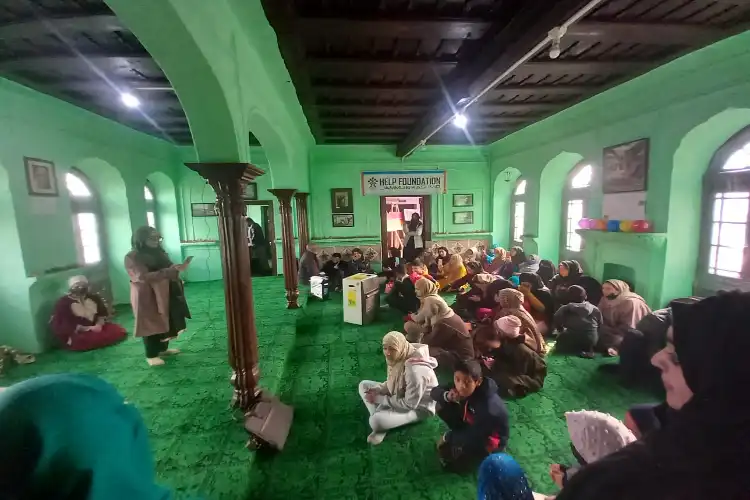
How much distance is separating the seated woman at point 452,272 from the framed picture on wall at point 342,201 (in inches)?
138

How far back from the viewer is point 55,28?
2.95 meters

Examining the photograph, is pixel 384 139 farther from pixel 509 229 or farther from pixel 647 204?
pixel 647 204

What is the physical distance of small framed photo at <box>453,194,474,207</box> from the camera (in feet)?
31.8

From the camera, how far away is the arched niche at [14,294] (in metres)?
4.55

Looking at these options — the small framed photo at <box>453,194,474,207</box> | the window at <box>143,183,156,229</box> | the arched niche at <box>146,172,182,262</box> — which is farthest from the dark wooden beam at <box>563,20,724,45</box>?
the window at <box>143,183,156,229</box>

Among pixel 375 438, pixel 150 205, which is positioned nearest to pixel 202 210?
pixel 150 205

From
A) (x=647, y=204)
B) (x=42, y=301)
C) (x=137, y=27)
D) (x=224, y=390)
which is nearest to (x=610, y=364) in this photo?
(x=647, y=204)

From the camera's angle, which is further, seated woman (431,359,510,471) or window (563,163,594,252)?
window (563,163,594,252)

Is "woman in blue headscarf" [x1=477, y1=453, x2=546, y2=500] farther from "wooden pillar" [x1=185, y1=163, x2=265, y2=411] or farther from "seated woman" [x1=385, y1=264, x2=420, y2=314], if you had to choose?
"seated woman" [x1=385, y1=264, x2=420, y2=314]

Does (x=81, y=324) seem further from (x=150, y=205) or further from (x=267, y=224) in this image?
(x=267, y=224)

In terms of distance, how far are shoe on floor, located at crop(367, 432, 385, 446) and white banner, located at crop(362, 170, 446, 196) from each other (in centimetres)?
652

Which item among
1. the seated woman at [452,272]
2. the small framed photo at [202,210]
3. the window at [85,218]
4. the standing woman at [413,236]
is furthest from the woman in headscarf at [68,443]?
the small framed photo at [202,210]

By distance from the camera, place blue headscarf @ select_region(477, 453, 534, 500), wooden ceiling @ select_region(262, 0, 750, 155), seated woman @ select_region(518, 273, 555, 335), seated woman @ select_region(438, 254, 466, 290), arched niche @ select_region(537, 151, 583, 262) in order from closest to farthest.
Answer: blue headscarf @ select_region(477, 453, 534, 500) < wooden ceiling @ select_region(262, 0, 750, 155) < seated woman @ select_region(518, 273, 555, 335) < seated woman @ select_region(438, 254, 466, 290) < arched niche @ select_region(537, 151, 583, 262)

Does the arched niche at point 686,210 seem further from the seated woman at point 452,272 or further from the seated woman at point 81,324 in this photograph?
the seated woman at point 81,324
